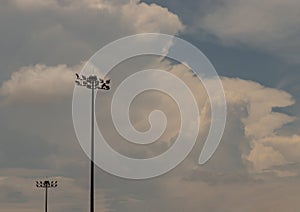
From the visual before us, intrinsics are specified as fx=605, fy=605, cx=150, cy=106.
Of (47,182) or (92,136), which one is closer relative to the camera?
(92,136)

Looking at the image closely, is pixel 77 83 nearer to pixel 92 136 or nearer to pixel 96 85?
pixel 96 85

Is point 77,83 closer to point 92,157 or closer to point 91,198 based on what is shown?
point 92,157

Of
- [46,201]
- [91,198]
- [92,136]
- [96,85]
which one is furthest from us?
[46,201]

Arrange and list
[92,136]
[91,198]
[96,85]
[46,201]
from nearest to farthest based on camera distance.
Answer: [91,198], [92,136], [96,85], [46,201]

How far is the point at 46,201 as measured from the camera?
127 m

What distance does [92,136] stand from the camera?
66.8 metres

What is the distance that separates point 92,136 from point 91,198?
7.71 meters

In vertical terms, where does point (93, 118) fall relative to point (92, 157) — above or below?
above

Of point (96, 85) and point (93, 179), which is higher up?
point (96, 85)

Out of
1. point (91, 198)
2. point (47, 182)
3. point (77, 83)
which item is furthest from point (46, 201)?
point (91, 198)

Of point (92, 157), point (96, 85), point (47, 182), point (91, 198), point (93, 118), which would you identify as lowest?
point (91, 198)

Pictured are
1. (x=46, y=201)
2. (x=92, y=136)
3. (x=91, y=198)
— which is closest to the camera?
(x=91, y=198)

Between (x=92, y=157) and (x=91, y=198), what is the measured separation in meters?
4.62

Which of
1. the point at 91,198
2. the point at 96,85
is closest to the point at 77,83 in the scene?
the point at 96,85
